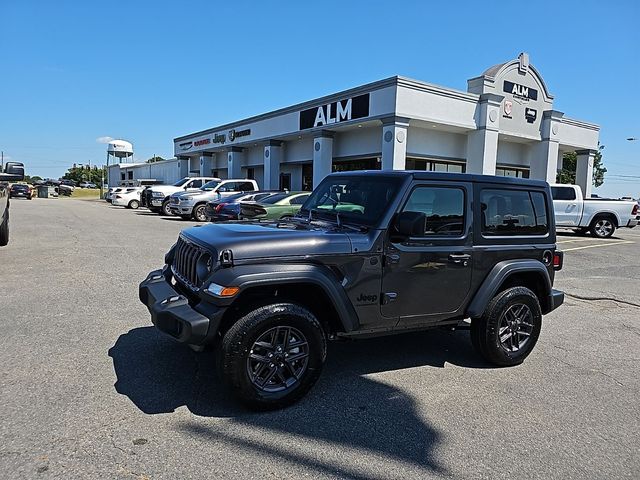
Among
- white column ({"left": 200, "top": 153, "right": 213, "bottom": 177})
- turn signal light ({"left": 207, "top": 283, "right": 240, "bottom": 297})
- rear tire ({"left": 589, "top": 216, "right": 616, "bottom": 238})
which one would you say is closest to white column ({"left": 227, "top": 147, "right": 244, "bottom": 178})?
white column ({"left": 200, "top": 153, "right": 213, "bottom": 177})

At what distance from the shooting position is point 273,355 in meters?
3.73

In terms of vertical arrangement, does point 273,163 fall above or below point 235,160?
below

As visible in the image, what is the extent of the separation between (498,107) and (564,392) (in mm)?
24660

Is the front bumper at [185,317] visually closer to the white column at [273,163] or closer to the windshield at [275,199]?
the windshield at [275,199]

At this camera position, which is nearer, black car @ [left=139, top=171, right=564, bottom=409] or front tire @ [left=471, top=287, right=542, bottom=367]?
black car @ [left=139, top=171, right=564, bottom=409]

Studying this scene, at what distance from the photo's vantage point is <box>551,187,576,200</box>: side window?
18.5 m

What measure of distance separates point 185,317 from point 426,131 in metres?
24.4

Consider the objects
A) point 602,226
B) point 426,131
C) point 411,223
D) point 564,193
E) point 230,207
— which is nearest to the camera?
point 411,223

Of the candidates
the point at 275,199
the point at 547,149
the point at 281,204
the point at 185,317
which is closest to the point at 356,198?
the point at 185,317

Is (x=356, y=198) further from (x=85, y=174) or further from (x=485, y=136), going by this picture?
(x=85, y=174)

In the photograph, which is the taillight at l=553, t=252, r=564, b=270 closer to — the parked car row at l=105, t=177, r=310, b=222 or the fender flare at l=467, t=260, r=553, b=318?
the fender flare at l=467, t=260, r=553, b=318

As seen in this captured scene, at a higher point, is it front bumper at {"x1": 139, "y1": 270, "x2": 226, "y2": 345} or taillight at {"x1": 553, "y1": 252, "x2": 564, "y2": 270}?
taillight at {"x1": 553, "y1": 252, "x2": 564, "y2": 270}

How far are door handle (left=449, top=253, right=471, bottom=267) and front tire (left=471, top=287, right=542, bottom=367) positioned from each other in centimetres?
55

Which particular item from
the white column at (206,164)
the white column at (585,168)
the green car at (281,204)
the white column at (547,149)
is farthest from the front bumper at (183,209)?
the white column at (585,168)
